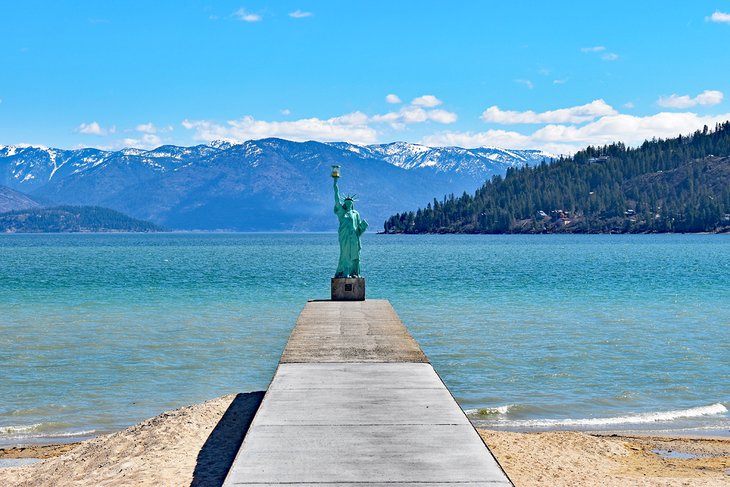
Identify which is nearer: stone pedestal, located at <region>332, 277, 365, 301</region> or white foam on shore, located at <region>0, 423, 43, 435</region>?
white foam on shore, located at <region>0, 423, 43, 435</region>

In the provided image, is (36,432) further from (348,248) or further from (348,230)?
(348,230)

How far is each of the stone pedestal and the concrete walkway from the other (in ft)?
40.4

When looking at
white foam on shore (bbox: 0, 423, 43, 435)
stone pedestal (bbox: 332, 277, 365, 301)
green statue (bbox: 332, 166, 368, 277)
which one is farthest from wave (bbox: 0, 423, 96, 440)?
stone pedestal (bbox: 332, 277, 365, 301)

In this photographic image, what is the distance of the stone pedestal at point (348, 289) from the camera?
29.6 meters

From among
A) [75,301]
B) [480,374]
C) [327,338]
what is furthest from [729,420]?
[75,301]

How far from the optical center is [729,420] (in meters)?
18.4

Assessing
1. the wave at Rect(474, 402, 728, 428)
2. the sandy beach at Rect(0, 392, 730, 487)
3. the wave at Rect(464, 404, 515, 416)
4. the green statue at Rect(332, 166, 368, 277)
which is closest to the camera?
the sandy beach at Rect(0, 392, 730, 487)

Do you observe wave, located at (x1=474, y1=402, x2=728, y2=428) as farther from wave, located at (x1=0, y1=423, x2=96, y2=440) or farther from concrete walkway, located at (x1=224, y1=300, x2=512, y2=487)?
wave, located at (x1=0, y1=423, x2=96, y2=440)

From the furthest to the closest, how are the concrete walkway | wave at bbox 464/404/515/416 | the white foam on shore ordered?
wave at bbox 464/404/515/416 < the white foam on shore < the concrete walkway

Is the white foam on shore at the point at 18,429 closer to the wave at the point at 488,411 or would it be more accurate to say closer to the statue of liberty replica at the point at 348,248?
the wave at the point at 488,411

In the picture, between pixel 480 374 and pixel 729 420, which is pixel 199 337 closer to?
pixel 480 374

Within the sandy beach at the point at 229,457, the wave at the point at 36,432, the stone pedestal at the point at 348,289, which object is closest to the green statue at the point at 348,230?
the stone pedestal at the point at 348,289

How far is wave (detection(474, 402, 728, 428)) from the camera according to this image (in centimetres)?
1814

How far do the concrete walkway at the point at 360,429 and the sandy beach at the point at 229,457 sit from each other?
5.61 feet
